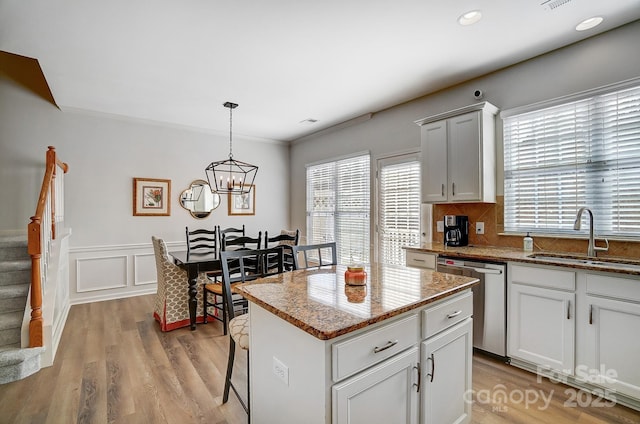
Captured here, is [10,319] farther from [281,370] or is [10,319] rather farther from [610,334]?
[610,334]

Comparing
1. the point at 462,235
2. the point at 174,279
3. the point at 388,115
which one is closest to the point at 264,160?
the point at 388,115

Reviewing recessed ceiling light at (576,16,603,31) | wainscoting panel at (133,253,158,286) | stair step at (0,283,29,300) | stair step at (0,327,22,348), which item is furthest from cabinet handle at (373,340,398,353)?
wainscoting panel at (133,253,158,286)

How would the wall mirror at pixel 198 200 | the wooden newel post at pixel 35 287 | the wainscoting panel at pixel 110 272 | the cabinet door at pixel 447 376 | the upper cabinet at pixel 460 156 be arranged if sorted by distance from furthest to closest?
the wall mirror at pixel 198 200, the wainscoting panel at pixel 110 272, the upper cabinet at pixel 460 156, the wooden newel post at pixel 35 287, the cabinet door at pixel 447 376

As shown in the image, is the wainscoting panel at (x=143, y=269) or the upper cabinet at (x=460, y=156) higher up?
the upper cabinet at (x=460, y=156)

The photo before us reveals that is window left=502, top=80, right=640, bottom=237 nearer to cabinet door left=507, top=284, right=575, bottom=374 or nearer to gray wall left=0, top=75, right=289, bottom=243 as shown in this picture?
cabinet door left=507, top=284, right=575, bottom=374

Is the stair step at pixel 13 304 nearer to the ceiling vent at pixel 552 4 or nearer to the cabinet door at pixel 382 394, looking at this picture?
the cabinet door at pixel 382 394

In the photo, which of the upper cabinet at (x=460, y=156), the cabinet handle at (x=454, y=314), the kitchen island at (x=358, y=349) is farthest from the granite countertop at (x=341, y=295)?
the upper cabinet at (x=460, y=156)

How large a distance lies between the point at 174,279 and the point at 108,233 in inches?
74.0

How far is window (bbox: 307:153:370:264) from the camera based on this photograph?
4.71 metres

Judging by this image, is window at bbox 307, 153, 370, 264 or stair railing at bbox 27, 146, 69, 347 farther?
window at bbox 307, 153, 370, 264

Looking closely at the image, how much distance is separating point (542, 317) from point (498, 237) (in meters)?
0.97

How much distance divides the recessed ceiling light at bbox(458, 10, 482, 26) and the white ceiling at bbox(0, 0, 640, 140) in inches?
1.6

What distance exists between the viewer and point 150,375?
2.52 m

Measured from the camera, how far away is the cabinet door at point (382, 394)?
113 cm
